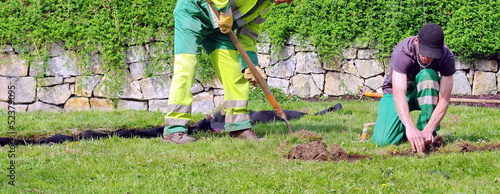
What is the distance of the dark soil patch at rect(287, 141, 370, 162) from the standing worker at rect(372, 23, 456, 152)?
0.56 metres

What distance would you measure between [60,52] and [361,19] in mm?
4610

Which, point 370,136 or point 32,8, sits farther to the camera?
point 32,8

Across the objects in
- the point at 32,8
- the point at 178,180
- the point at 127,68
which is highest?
the point at 32,8

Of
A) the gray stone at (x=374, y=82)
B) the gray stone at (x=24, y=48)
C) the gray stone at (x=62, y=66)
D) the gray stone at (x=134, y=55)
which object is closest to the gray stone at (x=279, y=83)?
the gray stone at (x=374, y=82)

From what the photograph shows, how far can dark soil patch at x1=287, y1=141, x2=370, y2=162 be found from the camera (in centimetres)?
505

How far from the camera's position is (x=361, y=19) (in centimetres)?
953

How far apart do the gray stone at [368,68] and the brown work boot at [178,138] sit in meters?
4.54

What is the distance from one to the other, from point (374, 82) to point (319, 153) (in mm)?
5027

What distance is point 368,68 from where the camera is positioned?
9844 mm

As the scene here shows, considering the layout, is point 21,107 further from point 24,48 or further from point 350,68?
point 350,68

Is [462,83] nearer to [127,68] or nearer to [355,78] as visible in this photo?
[355,78]

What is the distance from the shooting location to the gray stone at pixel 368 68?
9.82m

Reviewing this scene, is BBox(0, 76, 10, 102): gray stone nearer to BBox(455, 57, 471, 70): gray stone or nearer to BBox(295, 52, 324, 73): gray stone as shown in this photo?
BBox(295, 52, 324, 73): gray stone

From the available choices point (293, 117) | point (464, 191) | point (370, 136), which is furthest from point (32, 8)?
point (464, 191)
